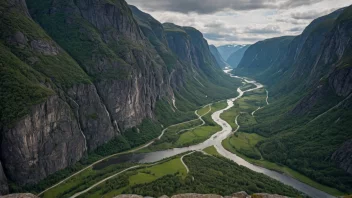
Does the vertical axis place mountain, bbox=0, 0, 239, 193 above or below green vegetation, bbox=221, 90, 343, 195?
above

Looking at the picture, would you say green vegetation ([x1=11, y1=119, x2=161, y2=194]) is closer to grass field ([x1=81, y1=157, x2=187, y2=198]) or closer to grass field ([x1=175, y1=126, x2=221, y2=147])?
grass field ([x1=175, y1=126, x2=221, y2=147])

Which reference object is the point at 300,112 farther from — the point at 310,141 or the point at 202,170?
the point at 202,170

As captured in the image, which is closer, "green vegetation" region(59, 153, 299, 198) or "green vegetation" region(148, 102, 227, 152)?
"green vegetation" region(59, 153, 299, 198)

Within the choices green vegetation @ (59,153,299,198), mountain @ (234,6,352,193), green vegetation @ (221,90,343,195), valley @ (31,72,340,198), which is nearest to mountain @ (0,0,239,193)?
valley @ (31,72,340,198)

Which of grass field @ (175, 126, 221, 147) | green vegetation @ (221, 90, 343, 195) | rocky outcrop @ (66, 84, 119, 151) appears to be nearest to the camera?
green vegetation @ (221, 90, 343, 195)

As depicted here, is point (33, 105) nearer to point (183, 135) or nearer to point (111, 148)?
point (111, 148)

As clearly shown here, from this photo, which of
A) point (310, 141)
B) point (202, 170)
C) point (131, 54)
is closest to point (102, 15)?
point (131, 54)

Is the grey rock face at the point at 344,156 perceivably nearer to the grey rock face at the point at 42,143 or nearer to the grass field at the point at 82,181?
the grass field at the point at 82,181
